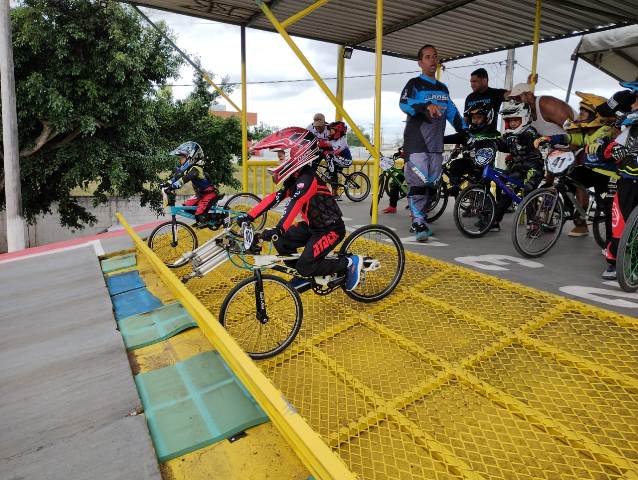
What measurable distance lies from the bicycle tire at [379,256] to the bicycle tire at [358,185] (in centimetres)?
631

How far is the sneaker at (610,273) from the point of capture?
14.0 feet

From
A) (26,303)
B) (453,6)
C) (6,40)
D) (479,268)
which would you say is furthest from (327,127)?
(6,40)

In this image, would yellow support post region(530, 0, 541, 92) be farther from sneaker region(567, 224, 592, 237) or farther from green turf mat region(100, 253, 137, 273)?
green turf mat region(100, 253, 137, 273)

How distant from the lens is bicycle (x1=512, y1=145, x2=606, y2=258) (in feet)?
15.6

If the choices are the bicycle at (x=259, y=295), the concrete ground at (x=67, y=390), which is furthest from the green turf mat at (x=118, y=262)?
the bicycle at (x=259, y=295)

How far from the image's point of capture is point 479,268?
4.69 meters

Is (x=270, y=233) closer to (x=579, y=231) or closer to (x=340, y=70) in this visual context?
(x=579, y=231)

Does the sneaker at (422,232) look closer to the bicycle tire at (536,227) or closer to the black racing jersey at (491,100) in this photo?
the bicycle tire at (536,227)

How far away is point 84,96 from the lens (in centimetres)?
1302

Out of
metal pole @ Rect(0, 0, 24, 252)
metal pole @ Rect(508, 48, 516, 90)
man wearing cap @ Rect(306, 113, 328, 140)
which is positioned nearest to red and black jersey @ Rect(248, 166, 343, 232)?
man wearing cap @ Rect(306, 113, 328, 140)

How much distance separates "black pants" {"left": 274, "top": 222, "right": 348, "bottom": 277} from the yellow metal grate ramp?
1.67 feet

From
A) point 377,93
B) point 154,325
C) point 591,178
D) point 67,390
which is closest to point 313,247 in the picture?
point 154,325

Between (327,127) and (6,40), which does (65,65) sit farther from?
(327,127)

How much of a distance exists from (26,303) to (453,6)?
7759mm
